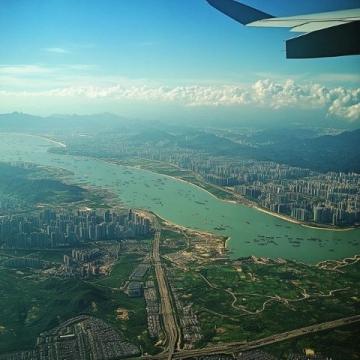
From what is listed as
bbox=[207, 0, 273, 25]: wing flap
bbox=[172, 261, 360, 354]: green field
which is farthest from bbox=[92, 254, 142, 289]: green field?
bbox=[207, 0, 273, 25]: wing flap

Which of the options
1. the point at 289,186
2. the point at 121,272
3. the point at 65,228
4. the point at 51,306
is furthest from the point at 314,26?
the point at 289,186

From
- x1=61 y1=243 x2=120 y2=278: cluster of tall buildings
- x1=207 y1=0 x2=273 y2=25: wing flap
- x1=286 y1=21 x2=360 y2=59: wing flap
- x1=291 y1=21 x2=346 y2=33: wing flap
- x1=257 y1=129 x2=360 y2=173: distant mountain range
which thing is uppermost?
x1=207 y1=0 x2=273 y2=25: wing flap

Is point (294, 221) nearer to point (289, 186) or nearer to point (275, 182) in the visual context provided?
point (289, 186)

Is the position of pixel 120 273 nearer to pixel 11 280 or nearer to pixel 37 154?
pixel 11 280

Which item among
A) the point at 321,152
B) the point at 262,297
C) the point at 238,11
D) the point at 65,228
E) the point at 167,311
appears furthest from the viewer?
the point at 321,152

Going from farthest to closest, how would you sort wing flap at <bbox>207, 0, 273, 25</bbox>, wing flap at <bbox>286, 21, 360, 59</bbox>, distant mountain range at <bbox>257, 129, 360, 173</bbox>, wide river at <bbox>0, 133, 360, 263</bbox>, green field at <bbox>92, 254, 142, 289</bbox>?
1. distant mountain range at <bbox>257, 129, 360, 173</bbox>
2. wide river at <bbox>0, 133, 360, 263</bbox>
3. green field at <bbox>92, 254, 142, 289</bbox>
4. wing flap at <bbox>207, 0, 273, 25</bbox>
5. wing flap at <bbox>286, 21, 360, 59</bbox>

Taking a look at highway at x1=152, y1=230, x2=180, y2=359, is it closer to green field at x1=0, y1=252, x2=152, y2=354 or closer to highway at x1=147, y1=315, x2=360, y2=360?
highway at x1=147, y1=315, x2=360, y2=360
